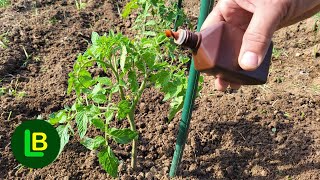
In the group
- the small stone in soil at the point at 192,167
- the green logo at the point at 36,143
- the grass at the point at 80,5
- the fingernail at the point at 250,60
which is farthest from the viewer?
the grass at the point at 80,5

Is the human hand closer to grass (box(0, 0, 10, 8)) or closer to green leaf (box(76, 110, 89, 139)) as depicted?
green leaf (box(76, 110, 89, 139))

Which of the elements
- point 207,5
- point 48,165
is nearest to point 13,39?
point 48,165

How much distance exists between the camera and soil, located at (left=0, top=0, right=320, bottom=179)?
2.14 metres

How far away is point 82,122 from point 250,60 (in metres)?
0.66

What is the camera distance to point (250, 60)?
1352mm

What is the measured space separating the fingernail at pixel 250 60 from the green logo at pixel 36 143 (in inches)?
31.2

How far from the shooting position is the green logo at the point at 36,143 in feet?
6.02

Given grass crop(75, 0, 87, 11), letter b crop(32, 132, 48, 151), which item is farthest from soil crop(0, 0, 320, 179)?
letter b crop(32, 132, 48, 151)

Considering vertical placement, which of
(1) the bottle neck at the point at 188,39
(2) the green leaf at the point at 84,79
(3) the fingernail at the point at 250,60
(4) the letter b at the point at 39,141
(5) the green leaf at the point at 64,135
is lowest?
(4) the letter b at the point at 39,141

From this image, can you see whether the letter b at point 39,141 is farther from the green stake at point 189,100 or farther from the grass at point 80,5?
the grass at point 80,5

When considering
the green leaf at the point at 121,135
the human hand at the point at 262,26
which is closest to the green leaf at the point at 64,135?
the green leaf at the point at 121,135

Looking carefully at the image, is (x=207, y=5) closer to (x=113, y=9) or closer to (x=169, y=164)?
(x=169, y=164)

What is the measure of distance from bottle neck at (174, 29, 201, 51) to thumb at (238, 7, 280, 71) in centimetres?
13

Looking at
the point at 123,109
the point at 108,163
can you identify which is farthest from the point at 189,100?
the point at 108,163
